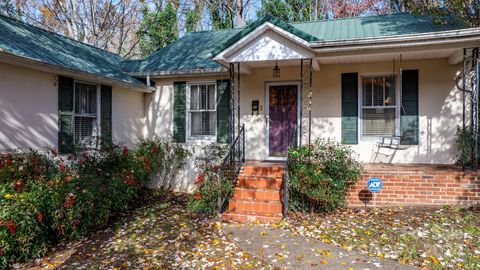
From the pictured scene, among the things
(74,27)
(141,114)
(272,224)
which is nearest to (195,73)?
(141,114)

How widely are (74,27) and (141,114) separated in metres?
12.2

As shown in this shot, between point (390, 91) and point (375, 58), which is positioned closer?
point (375, 58)

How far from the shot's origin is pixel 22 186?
502 centimetres

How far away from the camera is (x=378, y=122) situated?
770cm

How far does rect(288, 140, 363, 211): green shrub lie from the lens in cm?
601

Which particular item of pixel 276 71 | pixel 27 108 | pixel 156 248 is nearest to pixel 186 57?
pixel 276 71

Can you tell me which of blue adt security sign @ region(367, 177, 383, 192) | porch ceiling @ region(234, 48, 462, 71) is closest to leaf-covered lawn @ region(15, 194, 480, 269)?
blue adt security sign @ region(367, 177, 383, 192)

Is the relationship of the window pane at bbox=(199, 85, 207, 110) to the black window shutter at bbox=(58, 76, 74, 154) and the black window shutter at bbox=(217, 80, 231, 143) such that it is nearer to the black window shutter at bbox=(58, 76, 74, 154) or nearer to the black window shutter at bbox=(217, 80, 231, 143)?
the black window shutter at bbox=(217, 80, 231, 143)

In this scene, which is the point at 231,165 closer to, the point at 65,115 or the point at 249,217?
the point at 249,217

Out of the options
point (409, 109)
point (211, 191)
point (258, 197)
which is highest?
point (409, 109)

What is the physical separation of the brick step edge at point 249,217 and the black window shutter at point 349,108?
9.65ft

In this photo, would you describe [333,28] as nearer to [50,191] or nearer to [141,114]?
[141,114]

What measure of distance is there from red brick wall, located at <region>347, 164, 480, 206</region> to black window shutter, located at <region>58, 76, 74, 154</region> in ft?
19.6

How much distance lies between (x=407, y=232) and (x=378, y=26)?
5530 mm
